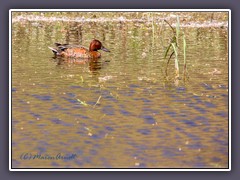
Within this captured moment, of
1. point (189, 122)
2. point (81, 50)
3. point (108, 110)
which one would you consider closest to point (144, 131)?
point (189, 122)

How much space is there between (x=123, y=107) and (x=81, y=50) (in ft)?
22.3

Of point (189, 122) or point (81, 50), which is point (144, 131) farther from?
point (81, 50)

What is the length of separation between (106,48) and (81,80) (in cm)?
423

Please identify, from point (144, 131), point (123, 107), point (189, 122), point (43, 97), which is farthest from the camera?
point (43, 97)

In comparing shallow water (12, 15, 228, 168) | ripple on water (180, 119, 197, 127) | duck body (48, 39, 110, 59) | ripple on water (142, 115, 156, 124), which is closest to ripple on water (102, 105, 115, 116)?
shallow water (12, 15, 228, 168)

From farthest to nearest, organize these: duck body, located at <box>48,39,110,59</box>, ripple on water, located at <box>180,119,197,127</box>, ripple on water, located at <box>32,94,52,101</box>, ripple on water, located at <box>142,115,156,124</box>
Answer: duck body, located at <box>48,39,110,59</box>, ripple on water, located at <box>32,94,52,101</box>, ripple on water, located at <box>142,115,156,124</box>, ripple on water, located at <box>180,119,197,127</box>

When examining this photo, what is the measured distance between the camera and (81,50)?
68.0 ft

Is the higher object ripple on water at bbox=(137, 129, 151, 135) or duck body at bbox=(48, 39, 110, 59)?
duck body at bbox=(48, 39, 110, 59)

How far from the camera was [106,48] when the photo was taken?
67.2 feet

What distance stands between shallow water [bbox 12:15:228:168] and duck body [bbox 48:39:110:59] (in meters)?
0.96

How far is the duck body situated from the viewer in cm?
2031

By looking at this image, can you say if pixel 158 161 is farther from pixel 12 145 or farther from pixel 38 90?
pixel 38 90

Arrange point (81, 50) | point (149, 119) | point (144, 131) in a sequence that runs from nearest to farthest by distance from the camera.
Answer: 1. point (144, 131)
2. point (149, 119)
3. point (81, 50)

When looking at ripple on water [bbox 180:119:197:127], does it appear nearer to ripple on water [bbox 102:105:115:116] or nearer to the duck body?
ripple on water [bbox 102:105:115:116]
